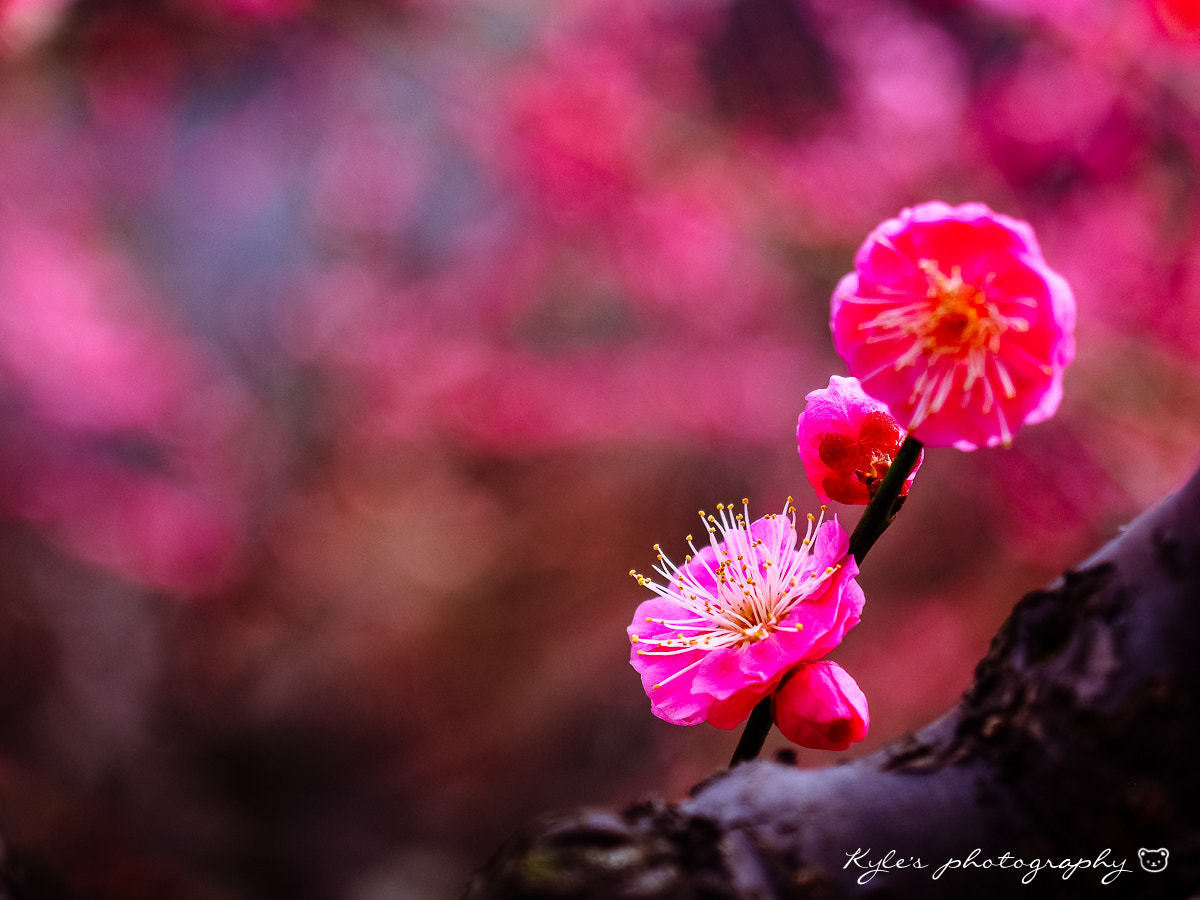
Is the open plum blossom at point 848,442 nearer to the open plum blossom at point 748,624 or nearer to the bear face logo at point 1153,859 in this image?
the open plum blossom at point 748,624

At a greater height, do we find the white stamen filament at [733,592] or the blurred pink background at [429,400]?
the blurred pink background at [429,400]

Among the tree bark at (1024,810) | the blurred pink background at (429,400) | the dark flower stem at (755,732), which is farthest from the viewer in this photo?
the blurred pink background at (429,400)

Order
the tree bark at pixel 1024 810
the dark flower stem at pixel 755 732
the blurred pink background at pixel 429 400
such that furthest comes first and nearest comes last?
the blurred pink background at pixel 429 400 → the dark flower stem at pixel 755 732 → the tree bark at pixel 1024 810

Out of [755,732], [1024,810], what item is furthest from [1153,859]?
[755,732]

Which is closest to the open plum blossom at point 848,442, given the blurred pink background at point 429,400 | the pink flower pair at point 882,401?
the pink flower pair at point 882,401

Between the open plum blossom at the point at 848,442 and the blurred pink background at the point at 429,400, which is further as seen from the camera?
the blurred pink background at the point at 429,400

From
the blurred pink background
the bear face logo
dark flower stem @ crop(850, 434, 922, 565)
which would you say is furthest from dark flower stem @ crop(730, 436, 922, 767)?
the blurred pink background

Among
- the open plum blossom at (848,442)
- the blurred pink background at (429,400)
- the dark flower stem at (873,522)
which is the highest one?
the blurred pink background at (429,400)
